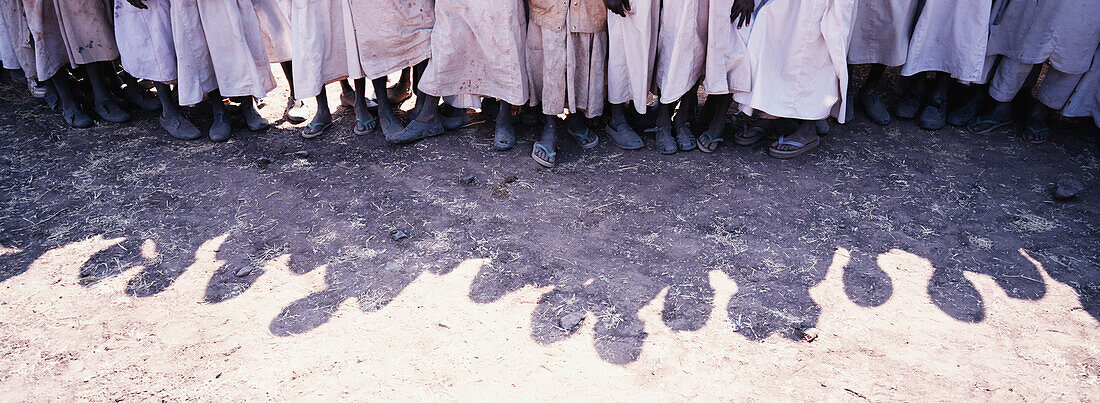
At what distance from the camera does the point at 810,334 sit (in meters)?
2.89

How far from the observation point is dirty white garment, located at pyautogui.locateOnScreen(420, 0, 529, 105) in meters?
4.09

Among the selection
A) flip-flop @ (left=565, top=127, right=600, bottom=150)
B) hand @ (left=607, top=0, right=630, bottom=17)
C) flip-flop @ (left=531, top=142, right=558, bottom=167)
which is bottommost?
flip-flop @ (left=565, top=127, right=600, bottom=150)

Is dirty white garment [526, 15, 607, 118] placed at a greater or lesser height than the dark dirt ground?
greater

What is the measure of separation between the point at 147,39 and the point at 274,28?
78cm

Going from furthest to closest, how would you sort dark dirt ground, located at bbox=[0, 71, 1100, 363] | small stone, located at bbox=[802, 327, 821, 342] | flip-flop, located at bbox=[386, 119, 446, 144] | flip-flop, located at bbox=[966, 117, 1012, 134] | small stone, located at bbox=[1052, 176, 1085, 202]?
1. flip-flop, located at bbox=[966, 117, 1012, 134]
2. flip-flop, located at bbox=[386, 119, 446, 144]
3. small stone, located at bbox=[1052, 176, 1085, 202]
4. dark dirt ground, located at bbox=[0, 71, 1100, 363]
5. small stone, located at bbox=[802, 327, 821, 342]

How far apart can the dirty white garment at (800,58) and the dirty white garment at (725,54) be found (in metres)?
0.05

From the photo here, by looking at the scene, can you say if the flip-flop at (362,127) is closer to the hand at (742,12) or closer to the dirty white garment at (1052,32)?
the hand at (742,12)

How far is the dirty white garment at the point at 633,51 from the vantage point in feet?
13.2

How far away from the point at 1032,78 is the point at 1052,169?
3.02ft

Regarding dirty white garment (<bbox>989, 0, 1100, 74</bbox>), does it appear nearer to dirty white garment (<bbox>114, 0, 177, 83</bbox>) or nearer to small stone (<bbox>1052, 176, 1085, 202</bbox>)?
small stone (<bbox>1052, 176, 1085, 202</bbox>)

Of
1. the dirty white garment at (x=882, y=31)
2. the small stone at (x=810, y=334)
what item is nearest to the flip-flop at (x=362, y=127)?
the small stone at (x=810, y=334)

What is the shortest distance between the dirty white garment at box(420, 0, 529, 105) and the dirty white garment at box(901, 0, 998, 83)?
2620 millimetres

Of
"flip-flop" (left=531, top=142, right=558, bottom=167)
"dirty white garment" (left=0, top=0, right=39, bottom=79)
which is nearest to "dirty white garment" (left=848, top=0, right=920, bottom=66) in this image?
"flip-flop" (left=531, top=142, right=558, bottom=167)

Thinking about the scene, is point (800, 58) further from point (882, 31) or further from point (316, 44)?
point (316, 44)
